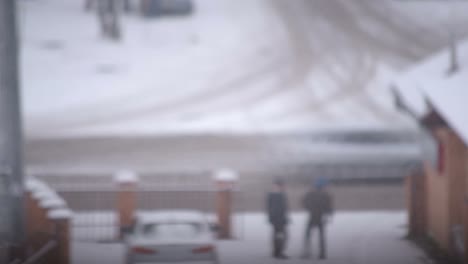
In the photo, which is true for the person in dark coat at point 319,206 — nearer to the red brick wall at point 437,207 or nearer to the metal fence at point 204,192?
the red brick wall at point 437,207

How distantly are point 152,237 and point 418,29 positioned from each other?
26.2m

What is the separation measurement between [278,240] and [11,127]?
4577 mm

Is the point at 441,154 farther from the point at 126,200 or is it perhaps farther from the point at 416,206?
the point at 126,200

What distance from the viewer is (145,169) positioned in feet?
67.0

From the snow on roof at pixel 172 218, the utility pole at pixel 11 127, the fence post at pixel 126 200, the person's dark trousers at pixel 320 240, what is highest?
the utility pole at pixel 11 127

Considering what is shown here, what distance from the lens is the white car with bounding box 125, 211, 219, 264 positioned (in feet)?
35.4

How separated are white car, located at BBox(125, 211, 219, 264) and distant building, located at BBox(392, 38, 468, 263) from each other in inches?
134

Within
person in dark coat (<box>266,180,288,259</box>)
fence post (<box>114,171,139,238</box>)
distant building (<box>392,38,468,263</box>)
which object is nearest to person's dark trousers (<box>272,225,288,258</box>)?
person in dark coat (<box>266,180,288,259</box>)

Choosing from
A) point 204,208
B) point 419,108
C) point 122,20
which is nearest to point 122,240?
point 204,208

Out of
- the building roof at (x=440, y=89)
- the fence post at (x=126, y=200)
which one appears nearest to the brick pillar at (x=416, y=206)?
the building roof at (x=440, y=89)

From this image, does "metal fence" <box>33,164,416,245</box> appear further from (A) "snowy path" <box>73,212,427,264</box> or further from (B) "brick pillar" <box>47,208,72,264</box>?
(B) "brick pillar" <box>47,208,72,264</box>

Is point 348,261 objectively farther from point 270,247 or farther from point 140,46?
point 140,46

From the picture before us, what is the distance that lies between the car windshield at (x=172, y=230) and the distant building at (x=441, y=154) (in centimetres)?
345

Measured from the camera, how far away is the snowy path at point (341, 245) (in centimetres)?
1291
